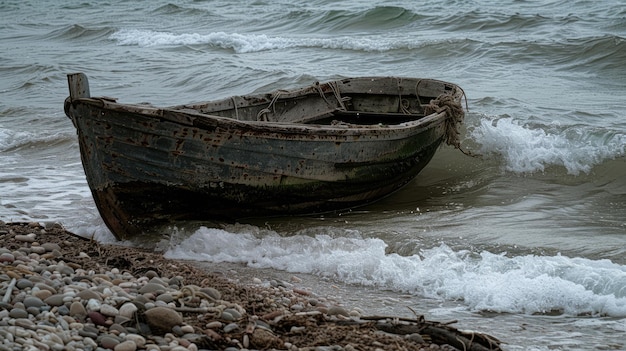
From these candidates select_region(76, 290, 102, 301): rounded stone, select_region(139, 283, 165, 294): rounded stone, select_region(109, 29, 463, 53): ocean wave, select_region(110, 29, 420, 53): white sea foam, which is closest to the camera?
select_region(76, 290, 102, 301): rounded stone

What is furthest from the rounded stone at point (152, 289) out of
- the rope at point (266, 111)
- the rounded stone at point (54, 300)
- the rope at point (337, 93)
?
the rope at point (337, 93)

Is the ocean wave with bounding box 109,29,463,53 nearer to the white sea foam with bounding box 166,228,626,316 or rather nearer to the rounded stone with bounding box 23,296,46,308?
the white sea foam with bounding box 166,228,626,316

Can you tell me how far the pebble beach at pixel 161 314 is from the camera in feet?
14.1

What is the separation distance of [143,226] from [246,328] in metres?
3.25

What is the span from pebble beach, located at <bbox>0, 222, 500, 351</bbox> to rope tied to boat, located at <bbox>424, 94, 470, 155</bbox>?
3.77 meters

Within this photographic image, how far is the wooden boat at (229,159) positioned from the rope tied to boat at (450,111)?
0.01 meters

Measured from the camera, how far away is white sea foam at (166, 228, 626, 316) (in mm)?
6047

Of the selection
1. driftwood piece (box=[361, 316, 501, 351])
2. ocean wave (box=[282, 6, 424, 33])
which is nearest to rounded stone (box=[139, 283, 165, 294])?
driftwood piece (box=[361, 316, 501, 351])

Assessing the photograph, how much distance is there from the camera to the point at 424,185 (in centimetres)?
984

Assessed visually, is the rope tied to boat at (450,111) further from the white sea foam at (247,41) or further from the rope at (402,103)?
the white sea foam at (247,41)

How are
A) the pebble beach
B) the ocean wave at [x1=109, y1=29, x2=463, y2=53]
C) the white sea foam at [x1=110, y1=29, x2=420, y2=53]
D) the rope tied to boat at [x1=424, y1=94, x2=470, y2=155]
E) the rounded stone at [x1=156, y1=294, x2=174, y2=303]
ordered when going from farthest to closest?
the white sea foam at [x1=110, y1=29, x2=420, y2=53] < the ocean wave at [x1=109, y1=29, x2=463, y2=53] < the rope tied to boat at [x1=424, y1=94, x2=470, y2=155] < the rounded stone at [x1=156, y1=294, x2=174, y2=303] < the pebble beach

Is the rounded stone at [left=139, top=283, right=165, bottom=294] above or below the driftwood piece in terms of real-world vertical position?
above

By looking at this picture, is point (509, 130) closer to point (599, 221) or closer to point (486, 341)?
point (599, 221)

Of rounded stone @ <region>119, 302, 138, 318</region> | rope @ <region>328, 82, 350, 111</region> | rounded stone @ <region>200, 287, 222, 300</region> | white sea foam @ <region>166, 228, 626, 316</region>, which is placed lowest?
white sea foam @ <region>166, 228, 626, 316</region>
